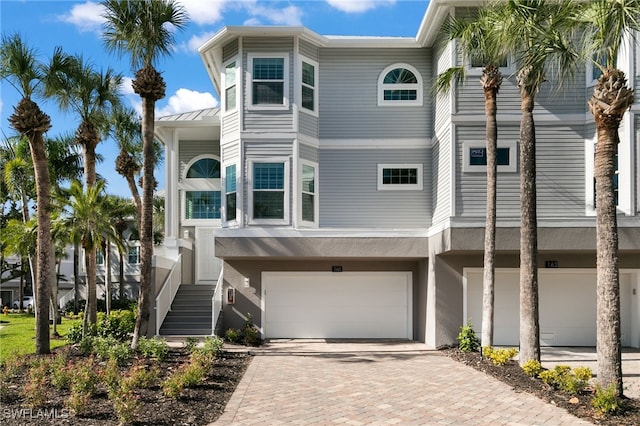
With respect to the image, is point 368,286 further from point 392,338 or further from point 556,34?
point 556,34

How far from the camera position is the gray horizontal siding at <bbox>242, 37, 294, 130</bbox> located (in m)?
16.4

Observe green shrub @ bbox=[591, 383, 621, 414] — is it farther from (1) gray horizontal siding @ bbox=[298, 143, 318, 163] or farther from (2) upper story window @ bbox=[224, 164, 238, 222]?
(2) upper story window @ bbox=[224, 164, 238, 222]

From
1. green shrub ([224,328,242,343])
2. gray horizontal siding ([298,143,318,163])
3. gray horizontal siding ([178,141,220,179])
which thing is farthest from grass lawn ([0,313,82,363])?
gray horizontal siding ([298,143,318,163])

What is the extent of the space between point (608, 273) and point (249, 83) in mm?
10909

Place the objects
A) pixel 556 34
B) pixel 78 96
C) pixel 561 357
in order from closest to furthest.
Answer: pixel 556 34
pixel 561 357
pixel 78 96

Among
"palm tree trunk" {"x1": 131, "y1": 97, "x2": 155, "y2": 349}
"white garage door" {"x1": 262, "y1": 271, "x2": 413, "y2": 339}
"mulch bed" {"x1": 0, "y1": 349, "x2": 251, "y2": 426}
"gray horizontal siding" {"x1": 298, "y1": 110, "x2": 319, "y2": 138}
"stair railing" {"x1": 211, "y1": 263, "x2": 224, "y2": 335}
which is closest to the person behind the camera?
"mulch bed" {"x1": 0, "y1": 349, "x2": 251, "y2": 426}

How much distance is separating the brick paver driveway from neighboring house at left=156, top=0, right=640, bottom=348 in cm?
316

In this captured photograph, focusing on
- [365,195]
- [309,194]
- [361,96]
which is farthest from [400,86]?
[309,194]

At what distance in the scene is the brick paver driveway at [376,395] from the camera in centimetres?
803

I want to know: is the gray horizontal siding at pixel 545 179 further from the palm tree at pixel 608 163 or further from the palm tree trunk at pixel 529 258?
the palm tree at pixel 608 163

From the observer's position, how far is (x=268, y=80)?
54.0ft

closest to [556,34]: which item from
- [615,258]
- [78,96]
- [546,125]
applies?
[615,258]

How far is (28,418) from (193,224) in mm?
13190

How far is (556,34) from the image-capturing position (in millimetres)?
9805
